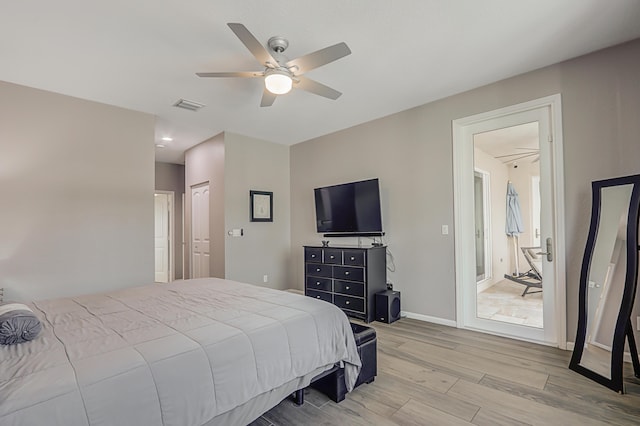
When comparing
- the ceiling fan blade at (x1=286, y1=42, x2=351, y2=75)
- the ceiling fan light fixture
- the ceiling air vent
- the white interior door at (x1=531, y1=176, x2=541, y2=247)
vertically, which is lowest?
the white interior door at (x1=531, y1=176, x2=541, y2=247)

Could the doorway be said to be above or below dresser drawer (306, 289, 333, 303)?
above

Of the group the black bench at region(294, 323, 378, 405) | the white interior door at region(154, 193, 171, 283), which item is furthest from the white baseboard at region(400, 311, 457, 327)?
the white interior door at region(154, 193, 171, 283)

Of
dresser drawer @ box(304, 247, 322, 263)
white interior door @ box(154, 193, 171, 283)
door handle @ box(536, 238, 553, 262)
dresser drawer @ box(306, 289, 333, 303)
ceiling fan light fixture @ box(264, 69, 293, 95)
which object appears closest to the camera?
ceiling fan light fixture @ box(264, 69, 293, 95)

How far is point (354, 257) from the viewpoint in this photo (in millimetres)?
4082

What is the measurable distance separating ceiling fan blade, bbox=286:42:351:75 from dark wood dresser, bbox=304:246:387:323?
2335 millimetres

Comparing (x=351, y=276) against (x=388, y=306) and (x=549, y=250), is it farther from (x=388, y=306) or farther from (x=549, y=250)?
(x=549, y=250)

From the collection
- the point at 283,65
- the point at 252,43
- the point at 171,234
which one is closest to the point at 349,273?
the point at 283,65

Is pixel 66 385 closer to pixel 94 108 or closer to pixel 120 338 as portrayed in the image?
pixel 120 338

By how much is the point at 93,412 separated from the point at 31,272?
311cm

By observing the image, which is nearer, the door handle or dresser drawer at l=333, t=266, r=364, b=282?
the door handle

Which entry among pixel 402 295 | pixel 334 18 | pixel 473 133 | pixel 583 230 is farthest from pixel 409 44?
pixel 402 295

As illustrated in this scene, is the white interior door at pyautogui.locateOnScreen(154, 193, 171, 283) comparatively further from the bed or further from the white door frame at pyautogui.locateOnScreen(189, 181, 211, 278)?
the bed

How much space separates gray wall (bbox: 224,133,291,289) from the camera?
5.03 meters

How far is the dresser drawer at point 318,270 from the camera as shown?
4.45 m
